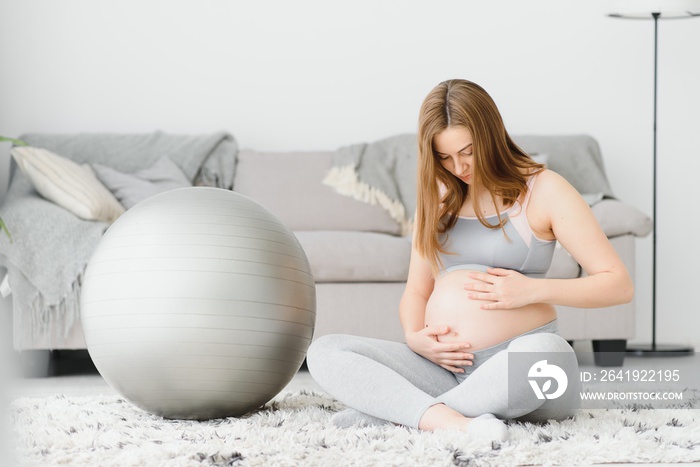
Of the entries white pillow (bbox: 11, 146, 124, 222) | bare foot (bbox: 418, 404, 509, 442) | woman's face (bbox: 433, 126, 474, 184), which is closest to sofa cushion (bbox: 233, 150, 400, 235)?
white pillow (bbox: 11, 146, 124, 222)

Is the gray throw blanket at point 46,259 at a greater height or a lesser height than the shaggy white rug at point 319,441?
greater

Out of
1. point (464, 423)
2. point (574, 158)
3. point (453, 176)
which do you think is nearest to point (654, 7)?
point (574, 158)

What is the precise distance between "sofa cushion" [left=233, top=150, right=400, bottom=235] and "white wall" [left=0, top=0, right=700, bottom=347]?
15.8 inches

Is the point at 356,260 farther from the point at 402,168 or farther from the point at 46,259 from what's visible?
the point at 46,259

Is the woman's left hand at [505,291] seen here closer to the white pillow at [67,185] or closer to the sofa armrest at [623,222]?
the sofa armrest at [623,222]

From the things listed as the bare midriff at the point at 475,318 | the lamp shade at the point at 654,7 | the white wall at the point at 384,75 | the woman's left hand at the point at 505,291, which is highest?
the lamp shade at the point at 654,7

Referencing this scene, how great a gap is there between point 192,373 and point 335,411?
0.48 meters

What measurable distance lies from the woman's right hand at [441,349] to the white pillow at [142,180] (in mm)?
2039

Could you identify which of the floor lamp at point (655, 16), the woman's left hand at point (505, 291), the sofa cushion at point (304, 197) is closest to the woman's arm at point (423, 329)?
the woman's left hand at point (505, 291)

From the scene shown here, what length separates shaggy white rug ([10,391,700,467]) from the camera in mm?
1798

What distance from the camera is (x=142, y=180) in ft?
13.5

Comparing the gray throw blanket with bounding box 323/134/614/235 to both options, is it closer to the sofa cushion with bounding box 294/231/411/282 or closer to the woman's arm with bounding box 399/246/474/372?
the sofa cushion with bounding box 294/231/411/282

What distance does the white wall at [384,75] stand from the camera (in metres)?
4.66

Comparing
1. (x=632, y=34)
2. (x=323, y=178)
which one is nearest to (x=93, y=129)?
(x=323, y=178)
